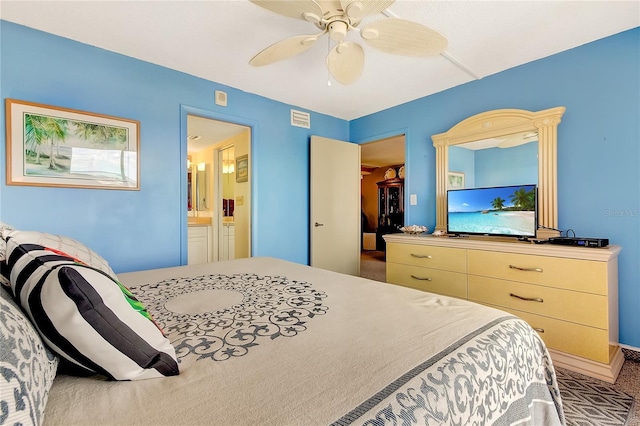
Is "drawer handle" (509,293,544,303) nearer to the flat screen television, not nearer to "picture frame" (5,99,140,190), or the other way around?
the flat screen television

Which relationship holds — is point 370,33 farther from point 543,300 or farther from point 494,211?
point 543,300

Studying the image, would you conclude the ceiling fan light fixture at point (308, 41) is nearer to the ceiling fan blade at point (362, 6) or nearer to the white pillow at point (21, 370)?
the ceiling fan blade at point (362, 6)

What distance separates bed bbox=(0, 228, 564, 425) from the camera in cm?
58

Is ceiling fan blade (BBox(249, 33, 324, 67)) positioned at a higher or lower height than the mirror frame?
higher

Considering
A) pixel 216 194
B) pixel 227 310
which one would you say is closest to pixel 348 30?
pixel 227 310

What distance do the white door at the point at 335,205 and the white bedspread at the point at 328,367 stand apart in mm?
2349

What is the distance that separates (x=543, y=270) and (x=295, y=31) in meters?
2.51

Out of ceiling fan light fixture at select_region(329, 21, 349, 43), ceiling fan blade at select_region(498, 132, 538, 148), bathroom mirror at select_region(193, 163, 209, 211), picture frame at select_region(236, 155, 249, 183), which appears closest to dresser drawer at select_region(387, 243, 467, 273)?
ceiling fan blade at select_region(498, 132, 538, 148)

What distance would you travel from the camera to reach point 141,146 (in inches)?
100

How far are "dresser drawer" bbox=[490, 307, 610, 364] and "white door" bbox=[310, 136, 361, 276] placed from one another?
2.21 metres

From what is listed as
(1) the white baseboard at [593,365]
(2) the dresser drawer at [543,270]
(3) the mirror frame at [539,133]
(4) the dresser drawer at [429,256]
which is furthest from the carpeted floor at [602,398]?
(3) the mirror frame at [539,133]

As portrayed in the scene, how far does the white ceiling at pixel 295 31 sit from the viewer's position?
1859mm

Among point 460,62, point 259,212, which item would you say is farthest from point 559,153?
point 259,212

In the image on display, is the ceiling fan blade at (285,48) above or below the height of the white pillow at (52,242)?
above
